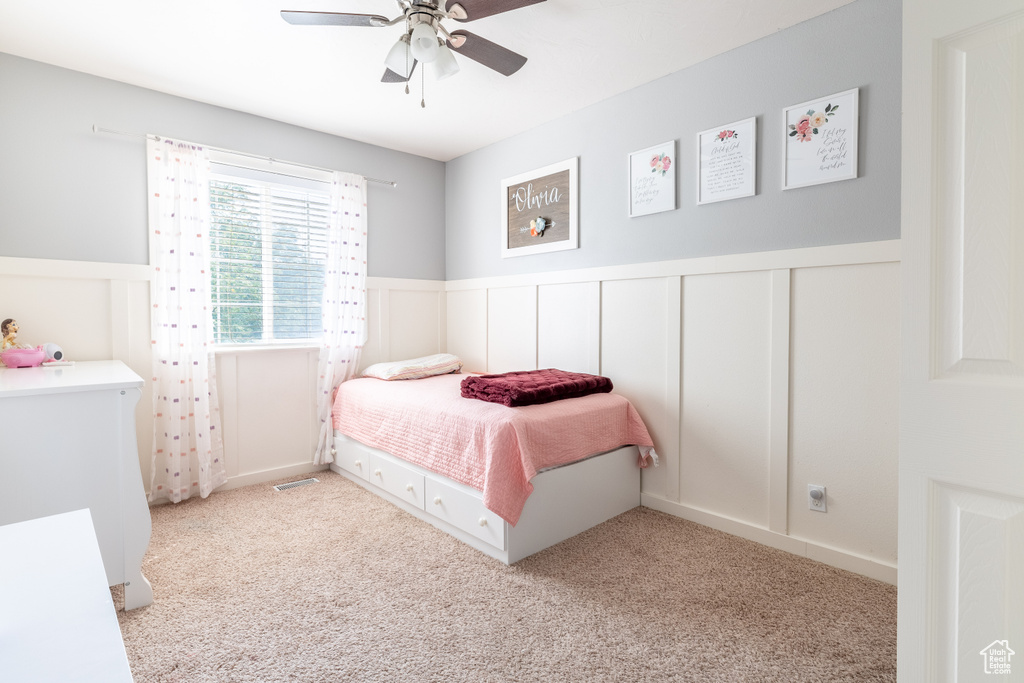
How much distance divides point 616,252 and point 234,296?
242cm

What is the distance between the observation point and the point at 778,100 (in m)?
2.26

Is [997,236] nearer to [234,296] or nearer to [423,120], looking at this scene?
[423,120]

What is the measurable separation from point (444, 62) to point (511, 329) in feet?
6.42

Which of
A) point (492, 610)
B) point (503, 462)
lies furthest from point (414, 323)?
point (492, 610)

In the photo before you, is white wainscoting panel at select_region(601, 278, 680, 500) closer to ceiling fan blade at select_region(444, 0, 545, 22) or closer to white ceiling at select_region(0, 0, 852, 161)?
white ceiling at select_region(0, 0, 852, 161)

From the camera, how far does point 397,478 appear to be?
2.78 metres

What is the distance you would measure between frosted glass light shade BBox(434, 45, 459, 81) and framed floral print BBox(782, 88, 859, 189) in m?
1.50

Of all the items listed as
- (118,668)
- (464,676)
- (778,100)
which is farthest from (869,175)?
(118,668)

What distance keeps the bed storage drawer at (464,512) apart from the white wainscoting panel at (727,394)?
1107 mm

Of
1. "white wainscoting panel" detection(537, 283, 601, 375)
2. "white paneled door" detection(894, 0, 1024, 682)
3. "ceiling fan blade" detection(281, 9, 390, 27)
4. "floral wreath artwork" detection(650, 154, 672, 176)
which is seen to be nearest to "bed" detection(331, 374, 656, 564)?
"white wainscoting panel" detection(537, 283, 601, 375)

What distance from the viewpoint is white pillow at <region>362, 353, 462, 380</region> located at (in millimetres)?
3344

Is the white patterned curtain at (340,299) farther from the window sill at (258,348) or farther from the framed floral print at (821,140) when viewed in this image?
the framed floral print at (821,140)

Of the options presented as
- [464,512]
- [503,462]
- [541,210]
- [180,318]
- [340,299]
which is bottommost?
[464,512]

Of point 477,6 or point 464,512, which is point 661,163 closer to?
point 477,6
